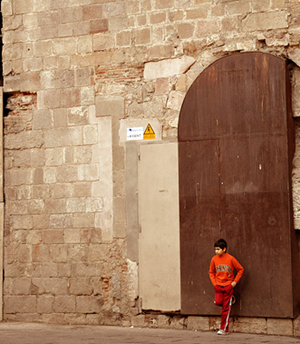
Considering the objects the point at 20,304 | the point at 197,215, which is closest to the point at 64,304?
the point at 20,304

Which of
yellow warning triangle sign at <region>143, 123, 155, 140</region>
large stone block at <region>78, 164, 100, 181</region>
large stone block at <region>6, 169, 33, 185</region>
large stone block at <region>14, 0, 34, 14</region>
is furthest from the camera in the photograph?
large stone block at <region>14, 0, 34, 14</region>

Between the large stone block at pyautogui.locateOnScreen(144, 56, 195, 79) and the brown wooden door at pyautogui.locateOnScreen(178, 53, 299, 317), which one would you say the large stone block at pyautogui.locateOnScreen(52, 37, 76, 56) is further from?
the brown wooden door at pyautogui.locateOnScreen(178, 53, 299, 317)

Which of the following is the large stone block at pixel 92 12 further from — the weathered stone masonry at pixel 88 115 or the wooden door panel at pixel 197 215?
the wooden door panel at pixel 197 215

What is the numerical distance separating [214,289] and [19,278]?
2953 millimetres

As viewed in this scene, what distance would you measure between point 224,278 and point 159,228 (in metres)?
1.21

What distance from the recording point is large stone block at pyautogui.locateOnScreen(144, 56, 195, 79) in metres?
8.57

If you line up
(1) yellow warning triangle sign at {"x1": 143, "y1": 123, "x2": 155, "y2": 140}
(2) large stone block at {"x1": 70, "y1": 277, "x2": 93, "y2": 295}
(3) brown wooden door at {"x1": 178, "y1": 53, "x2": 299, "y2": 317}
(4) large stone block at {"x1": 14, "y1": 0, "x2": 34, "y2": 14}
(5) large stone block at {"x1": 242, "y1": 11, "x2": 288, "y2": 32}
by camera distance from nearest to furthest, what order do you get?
(3) brown wooden door at {"x1": 178, "y1": 53, "x2": 299, "y2": 317} < (5) large stone block at {"x1": 242, "y1": 11, "x2": 288, "y2": 32} < (1) yellow warning triangle sign at {"x1": 143, "y1": 123, "x2": 155, "y2": 140} < (2) large stone block at {"x1": 70, "y1": 277, "x2": 93, "y2": 295} < (4) large stone block at {"x1": 14, "y1": 0, "x2": 34, "y2": 14}

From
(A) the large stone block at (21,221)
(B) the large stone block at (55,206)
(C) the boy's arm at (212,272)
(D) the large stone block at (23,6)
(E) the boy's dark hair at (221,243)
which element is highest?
(D) the large stone block at (23,6)

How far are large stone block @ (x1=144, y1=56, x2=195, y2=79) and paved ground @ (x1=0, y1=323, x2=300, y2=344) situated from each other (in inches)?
137

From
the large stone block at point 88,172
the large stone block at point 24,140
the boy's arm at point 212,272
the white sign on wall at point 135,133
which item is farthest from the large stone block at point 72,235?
the boy's arm at point 212,272

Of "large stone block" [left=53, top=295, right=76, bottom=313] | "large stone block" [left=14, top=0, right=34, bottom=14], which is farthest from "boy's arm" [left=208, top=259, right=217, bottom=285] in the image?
"large stone block" [left=14, top=0, right=34, bottom=14]

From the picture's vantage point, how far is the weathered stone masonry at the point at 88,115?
8516 millimetres

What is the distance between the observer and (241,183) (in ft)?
26.5

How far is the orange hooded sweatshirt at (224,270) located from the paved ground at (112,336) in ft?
2.22
